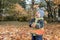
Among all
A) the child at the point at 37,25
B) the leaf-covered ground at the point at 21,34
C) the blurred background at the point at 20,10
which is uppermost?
the child at the point at 37,25

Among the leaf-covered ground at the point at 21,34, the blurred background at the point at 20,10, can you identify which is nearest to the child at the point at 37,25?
the leaf-covered ground at the point at 21,34

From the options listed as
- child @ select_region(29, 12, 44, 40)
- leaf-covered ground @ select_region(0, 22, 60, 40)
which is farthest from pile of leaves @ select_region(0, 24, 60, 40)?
child @ select_region(29, 12, 44, 40)

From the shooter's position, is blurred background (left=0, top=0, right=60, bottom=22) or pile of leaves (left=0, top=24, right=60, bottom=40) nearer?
pile of leaves (left=0, top=24, right=60, bottom=40)

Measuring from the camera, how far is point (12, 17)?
2953 centimetres

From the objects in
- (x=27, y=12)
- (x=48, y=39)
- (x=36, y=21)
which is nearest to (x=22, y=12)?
(x=27, y=12)

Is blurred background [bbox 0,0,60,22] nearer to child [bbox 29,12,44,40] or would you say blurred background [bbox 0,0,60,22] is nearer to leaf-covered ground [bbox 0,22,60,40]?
leaf-covered ground [bbox 0,22,60,40]

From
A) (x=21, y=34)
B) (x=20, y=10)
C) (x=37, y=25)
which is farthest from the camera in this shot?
(x=20, y=10)

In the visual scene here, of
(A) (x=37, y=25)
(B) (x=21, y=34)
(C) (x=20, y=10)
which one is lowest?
(C) (x=20, y=10)

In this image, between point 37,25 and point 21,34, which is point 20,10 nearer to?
point 21,34

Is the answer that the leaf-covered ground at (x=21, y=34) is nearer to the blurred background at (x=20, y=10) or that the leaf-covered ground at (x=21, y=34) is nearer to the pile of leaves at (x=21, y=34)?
the pile of leaves at (x=21, y=34)

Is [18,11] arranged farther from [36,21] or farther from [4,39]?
[36,21]

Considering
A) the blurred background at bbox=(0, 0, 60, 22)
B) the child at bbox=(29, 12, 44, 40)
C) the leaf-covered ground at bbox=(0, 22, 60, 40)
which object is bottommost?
the blurred background at bbox=(0, 0, 60, 22)

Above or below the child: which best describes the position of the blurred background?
below

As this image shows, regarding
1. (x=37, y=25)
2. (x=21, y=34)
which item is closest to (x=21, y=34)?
(x=21, y=34)
